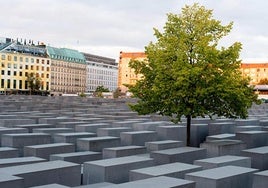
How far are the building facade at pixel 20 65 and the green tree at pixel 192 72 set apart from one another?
95986 mm

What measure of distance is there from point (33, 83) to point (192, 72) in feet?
329

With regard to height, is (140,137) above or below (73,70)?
below

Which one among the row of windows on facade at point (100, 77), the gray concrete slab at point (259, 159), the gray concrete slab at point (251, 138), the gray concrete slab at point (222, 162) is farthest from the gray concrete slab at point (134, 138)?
the row of windows on facade at point (100, 77)

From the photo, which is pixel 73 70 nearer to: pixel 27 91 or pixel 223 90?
pixel 27 91

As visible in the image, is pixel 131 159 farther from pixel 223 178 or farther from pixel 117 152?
pixel 223 178

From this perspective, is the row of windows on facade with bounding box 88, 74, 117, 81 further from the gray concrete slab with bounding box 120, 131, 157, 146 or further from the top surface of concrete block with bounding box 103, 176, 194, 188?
the top surface of concrete block with bounding box 103, 176, 194, 188

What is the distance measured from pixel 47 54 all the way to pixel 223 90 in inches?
4436

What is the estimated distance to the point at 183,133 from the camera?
61.7ft

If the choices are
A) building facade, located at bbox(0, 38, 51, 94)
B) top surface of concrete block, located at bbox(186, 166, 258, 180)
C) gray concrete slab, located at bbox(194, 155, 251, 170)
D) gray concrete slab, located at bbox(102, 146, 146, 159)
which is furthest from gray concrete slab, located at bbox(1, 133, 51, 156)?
building facade, located at bbox(0, 38, 51, 94)

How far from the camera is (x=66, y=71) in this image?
454ft

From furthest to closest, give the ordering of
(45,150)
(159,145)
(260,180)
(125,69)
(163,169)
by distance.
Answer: (125,69) < (159,145) < (45,150) < (163,169) < (260,180)

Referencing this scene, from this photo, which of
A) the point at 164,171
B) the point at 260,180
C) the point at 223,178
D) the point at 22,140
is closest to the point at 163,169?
the point at 164,171

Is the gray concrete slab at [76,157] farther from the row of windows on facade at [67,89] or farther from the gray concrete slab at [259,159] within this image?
the row of windows on facade at [67,89]

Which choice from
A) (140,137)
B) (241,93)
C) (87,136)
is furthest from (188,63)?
(87,136)
